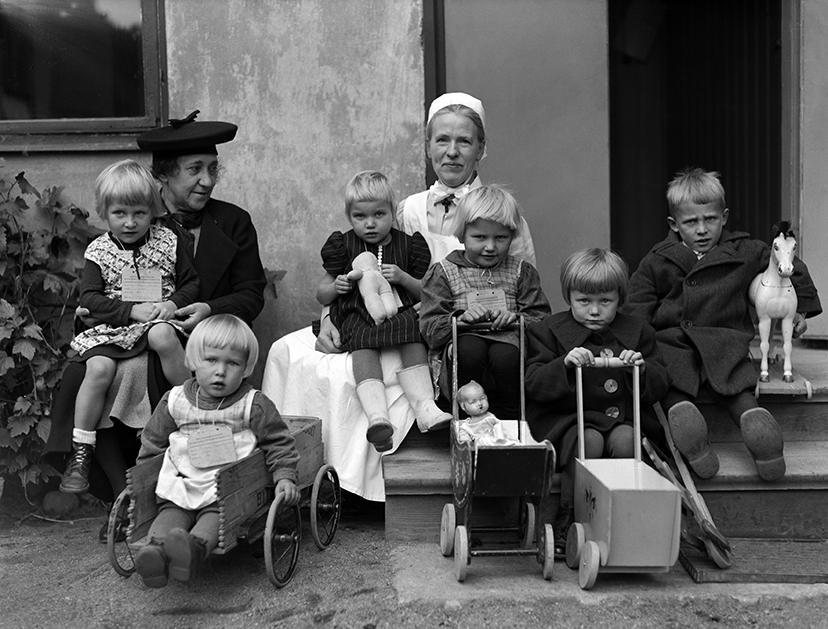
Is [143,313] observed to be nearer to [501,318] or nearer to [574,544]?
[501,318]

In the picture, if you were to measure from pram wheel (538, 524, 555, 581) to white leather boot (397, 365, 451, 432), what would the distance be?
80cm

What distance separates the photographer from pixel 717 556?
3.53 metres

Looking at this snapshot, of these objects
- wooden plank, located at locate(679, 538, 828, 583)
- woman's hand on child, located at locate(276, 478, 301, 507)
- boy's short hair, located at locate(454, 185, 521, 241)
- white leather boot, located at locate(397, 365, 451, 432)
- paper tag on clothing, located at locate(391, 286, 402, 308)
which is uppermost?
boy's short hair, located at locate(454, 185, 521, 241)

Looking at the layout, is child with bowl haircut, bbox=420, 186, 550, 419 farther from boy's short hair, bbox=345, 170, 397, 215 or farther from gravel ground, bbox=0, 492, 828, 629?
gravel ground, bbox=0, 492, 828, 629

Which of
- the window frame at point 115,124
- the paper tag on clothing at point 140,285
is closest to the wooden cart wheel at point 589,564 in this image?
the paper tag on clothing at point 140,285

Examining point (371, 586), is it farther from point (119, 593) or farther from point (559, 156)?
point (559, 156)

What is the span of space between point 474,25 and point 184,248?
2.41 meters

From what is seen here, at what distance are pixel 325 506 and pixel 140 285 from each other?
1323mm

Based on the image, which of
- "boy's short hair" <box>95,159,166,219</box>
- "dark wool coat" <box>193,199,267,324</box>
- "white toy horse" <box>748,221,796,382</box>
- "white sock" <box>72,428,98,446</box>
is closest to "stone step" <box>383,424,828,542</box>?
"white toy horse" <box>748,221,796,382</box>

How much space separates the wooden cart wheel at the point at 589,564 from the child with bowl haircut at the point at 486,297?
2.63 feet

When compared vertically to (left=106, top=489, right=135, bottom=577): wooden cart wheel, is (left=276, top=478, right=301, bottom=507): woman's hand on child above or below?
above

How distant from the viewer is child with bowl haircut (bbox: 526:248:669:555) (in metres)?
3.81

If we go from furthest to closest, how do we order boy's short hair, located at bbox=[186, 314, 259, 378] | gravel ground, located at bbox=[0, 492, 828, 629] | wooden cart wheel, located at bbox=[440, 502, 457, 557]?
wooden cart wheel, located at bbox=[440, 502, 457, 557] < boy's short hair, located at bbox=[186, 314, 259, 378] < gravel ground, located at bbox=[0, 492, 828, 629]

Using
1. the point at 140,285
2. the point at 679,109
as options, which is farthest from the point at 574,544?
the point at 679,109
